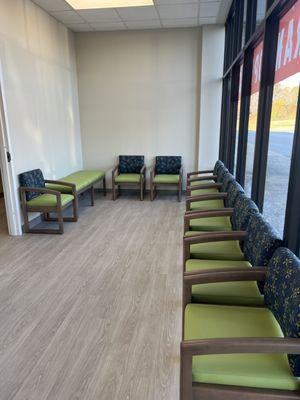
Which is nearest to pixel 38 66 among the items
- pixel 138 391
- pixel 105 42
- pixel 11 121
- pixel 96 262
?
pixel 11 121

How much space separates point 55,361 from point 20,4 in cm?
423

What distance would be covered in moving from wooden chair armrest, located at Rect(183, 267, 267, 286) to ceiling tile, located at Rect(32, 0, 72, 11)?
429 centimetres

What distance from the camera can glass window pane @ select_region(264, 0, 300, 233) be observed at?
1.81 meters

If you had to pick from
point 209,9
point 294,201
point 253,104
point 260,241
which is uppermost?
point 209,9

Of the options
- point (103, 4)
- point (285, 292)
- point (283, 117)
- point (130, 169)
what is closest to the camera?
point (285, 292)

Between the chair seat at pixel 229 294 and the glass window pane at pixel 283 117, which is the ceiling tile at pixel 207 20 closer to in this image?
the glass window pane at pixel 283 117

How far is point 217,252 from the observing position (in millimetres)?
2314

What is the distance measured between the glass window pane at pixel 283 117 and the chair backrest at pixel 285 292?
0.47 meters

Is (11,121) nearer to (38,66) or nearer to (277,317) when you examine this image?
(38,66)

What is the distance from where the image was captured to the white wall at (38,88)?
3.79 m

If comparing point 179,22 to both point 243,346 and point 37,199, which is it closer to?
point 37,199

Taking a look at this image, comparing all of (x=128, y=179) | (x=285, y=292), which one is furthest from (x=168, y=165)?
(x=285, y=292)

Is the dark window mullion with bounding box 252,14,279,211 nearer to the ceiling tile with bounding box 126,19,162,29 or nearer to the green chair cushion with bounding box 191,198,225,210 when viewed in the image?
the green chair cushion with bounding box 191,198,225,210

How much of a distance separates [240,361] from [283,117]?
5.10 feet
